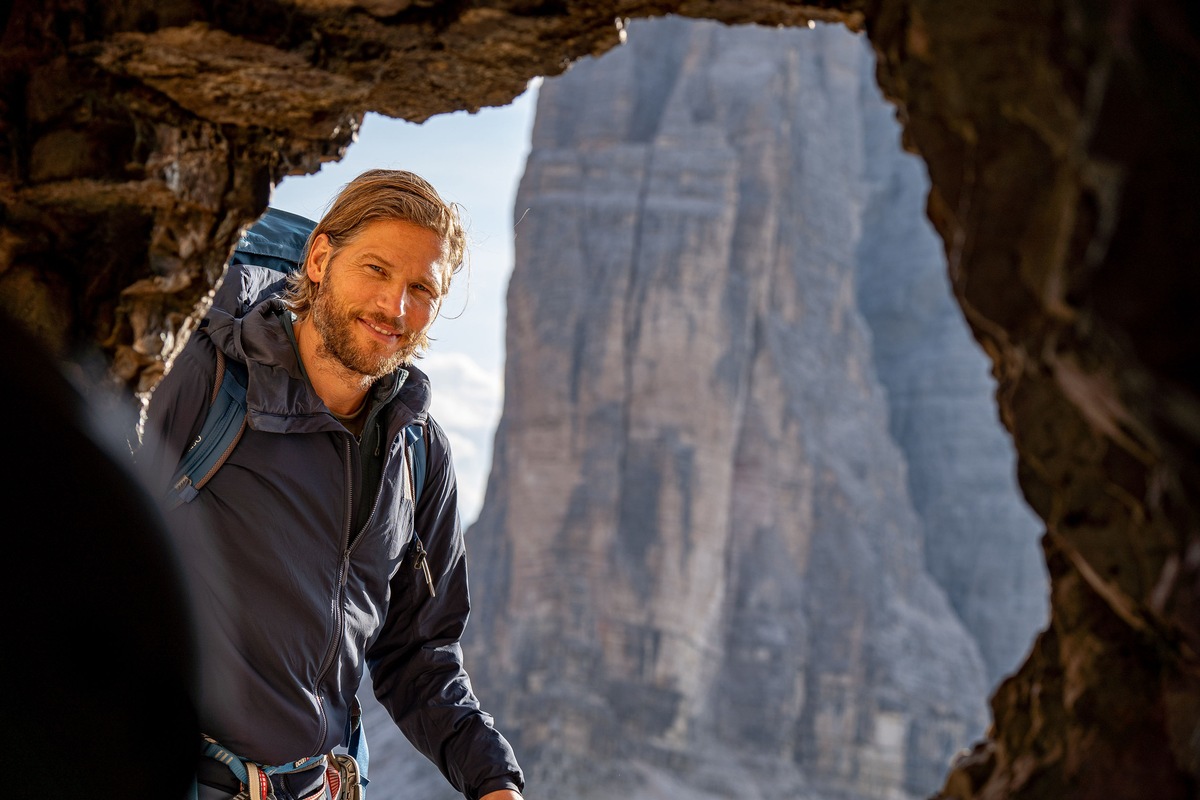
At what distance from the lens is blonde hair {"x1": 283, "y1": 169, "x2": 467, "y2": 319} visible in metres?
2.76

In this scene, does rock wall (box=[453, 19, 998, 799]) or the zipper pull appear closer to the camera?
the zipper pull

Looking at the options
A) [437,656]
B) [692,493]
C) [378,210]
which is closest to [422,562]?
[437,656]

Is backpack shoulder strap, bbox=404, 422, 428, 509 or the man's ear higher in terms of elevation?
the man's ear

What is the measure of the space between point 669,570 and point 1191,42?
97.8 ft

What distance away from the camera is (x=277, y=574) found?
8.14 feet

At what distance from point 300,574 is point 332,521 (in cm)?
13

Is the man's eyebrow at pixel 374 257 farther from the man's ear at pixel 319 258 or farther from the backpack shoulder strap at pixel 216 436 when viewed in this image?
the backpack shoulder strap at pixel 216 436

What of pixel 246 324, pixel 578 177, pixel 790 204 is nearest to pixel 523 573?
pixel 578 177

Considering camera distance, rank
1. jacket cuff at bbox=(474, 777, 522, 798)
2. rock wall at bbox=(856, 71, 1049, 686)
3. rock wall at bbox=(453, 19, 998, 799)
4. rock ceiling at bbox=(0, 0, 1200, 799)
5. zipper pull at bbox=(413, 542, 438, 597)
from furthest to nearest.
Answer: rock wall at bbox=(856, 71, 1049, 686) → rock wall at bbox=(453, 19, 998, 799) → zipper pull at bbox=(413, 542, 438, 597) → jacket cuff at bbox=(474, 777, 522, 798) → rock ceiling at bbox=(0, 0, 1200, 799)

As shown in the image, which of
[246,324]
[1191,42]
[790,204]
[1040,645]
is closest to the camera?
[1191,42]

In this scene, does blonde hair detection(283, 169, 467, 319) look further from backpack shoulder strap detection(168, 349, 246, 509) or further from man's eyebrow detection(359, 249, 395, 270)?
backpack shoulder strap detection(168, 349, 246, 509)

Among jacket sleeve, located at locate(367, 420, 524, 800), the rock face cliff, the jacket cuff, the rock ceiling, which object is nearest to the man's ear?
the rock ceiling

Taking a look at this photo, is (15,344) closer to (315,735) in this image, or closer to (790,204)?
(315,735)

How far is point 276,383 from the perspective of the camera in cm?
256
